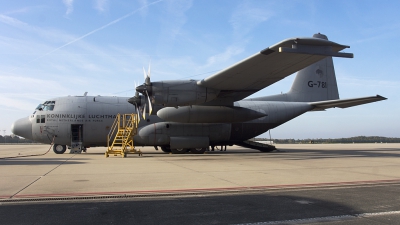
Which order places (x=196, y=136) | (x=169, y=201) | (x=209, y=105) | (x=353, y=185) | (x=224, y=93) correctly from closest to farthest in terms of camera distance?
(x=169, y=201) → (x=353, y=185) → (x=224, y=93) → (x=209, y=105) → (x=196, y=136)

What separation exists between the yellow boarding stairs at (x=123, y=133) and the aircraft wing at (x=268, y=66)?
5.69 metres

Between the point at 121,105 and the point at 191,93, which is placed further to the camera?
the point at 121,105

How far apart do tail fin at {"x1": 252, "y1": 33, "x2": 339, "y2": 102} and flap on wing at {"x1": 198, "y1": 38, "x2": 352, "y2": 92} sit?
7512mm

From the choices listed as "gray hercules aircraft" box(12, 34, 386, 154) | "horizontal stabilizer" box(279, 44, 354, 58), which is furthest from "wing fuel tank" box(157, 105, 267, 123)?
"horizontal stabilizer" box(279, 44, 354, 58)

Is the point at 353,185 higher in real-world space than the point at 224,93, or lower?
lower

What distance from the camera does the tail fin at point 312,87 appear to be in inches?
1102

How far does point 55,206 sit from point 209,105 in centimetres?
1668

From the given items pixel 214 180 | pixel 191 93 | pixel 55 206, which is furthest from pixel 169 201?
pixel 191 93

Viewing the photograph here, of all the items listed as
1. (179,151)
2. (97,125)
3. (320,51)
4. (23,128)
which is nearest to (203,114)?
(179,151)

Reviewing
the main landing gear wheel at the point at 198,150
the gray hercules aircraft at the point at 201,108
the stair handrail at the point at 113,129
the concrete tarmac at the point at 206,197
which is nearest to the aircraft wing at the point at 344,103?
the gray hercules aircraft at the point at 201,108

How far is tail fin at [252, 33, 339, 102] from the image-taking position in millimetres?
27984

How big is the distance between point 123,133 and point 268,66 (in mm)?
10965

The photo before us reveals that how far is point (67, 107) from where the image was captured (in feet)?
78.3

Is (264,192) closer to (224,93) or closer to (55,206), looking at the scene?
(55,206)
